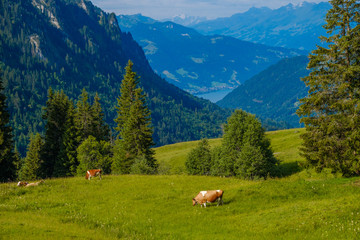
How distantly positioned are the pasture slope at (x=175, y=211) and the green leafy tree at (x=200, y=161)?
32.4 metres

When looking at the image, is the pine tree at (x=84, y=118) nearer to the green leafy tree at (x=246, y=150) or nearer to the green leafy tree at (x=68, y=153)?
the green leafy tree at (x=68, y=153)

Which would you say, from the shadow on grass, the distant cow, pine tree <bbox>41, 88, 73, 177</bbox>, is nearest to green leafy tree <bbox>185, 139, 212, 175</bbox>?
the shadow on grass

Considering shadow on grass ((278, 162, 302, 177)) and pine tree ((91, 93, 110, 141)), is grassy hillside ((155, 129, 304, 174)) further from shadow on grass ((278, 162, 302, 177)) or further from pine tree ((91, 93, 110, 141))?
pine tree ((91, 93, 110, 141))

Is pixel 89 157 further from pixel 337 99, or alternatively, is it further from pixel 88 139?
pixel 337 99

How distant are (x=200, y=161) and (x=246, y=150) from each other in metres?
17.8

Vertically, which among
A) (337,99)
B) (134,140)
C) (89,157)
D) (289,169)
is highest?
(337,99)

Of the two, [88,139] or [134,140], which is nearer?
[88,139]

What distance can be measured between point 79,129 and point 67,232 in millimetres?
52245

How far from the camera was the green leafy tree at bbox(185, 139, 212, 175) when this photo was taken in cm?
6050

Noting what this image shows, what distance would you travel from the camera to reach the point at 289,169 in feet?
161

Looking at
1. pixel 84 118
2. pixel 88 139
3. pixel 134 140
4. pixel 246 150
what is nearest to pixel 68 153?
pixel 88 139

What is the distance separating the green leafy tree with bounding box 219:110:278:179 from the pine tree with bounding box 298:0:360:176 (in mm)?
13062

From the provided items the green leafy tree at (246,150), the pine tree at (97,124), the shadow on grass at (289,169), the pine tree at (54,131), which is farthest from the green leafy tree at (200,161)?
the pine tree at (54,131)

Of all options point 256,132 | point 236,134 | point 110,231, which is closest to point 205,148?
point 236,134
